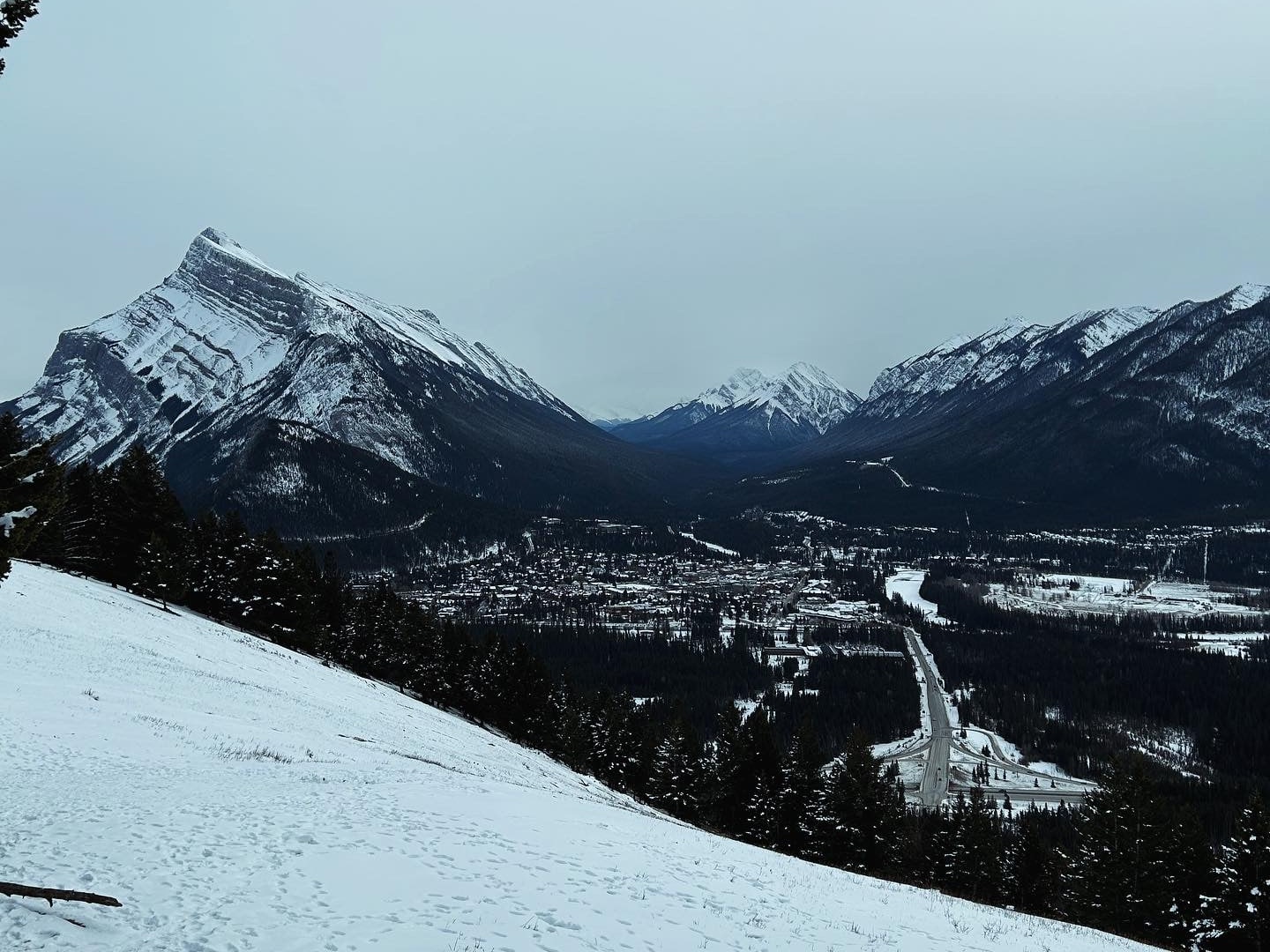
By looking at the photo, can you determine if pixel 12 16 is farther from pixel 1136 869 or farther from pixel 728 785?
pixel 728 785

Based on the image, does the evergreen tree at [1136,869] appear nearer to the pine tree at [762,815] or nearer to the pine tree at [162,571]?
the pine tree at [762,815]

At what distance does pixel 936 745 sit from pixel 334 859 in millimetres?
114501

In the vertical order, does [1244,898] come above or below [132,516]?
below

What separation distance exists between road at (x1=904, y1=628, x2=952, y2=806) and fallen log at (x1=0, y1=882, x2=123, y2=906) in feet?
295

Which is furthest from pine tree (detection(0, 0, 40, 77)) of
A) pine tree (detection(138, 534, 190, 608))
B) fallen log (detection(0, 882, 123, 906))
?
pine tree (detection(138, 534, 190, 608))

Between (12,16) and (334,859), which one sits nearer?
(12,16)

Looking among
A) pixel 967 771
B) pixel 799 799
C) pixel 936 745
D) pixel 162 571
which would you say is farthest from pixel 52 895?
pixel 936 745

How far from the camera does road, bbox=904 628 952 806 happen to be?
88.8m

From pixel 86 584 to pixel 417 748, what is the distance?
33799 mm

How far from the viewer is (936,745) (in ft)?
355

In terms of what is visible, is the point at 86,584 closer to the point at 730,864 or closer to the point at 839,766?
the point at 730,864

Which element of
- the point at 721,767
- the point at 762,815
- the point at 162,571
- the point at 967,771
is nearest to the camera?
the point at 762,815

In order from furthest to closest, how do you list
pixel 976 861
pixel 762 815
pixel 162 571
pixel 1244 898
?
pixel 162 571 → pixel 762 815 → pixel 976 861 → pixel 1244 898

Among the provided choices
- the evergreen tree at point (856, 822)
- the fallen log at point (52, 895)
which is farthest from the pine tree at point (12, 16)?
the evergreen tree at point (856, 822)
